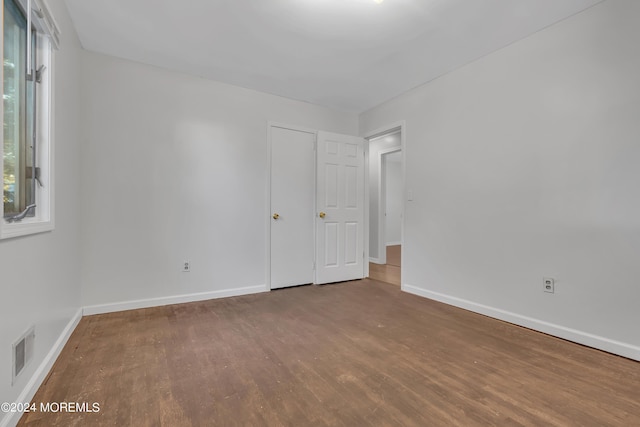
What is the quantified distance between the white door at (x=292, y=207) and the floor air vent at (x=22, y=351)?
228cm

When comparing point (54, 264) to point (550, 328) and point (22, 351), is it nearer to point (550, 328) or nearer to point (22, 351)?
point (22, 351)

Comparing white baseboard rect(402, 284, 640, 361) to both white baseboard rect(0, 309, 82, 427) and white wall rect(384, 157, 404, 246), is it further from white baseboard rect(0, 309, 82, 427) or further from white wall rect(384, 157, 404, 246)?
white wall rect(384, 157, 404, 246)

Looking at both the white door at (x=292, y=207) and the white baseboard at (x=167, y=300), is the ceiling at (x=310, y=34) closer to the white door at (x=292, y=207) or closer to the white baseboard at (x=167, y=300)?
the white door at (x=292, y=207)

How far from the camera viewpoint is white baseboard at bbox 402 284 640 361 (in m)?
1.94

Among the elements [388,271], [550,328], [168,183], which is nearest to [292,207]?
[168,183]

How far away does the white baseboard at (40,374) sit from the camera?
1241 millimetres

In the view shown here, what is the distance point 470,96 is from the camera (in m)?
2.89

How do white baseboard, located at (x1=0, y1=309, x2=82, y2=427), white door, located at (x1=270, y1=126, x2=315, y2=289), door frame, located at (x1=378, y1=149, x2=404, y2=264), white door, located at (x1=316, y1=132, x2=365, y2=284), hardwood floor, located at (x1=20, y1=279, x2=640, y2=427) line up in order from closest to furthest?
white baseboard, located at (x1=0, y1=309, x2=82, y2=427), hardwood floor, located at (x1=20, y1=279, x2=640, y2=427), white door, located at (x1=270, y1=126, x2=315, y2=289), white door, located at (x1=316, y1=132, x2=365, y2=284), door frame, located at (x1=378, y1=149, x2=404, y2=264)

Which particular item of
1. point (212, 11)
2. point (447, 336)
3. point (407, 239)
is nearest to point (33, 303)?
point (212, 11)

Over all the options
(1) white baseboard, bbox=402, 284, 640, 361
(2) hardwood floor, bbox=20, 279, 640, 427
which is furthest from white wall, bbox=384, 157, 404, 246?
(2) hardwood floor, bbox=20, 279, 640, 427

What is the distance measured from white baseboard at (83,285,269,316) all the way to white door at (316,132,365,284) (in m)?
0.97

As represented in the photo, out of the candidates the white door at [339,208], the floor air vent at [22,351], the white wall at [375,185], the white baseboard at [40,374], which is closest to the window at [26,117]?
the floor air vent at [22,351]

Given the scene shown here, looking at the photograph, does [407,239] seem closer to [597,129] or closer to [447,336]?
[447,336]

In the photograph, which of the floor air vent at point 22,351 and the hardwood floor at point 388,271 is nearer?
the floor air vent at point 22,351
